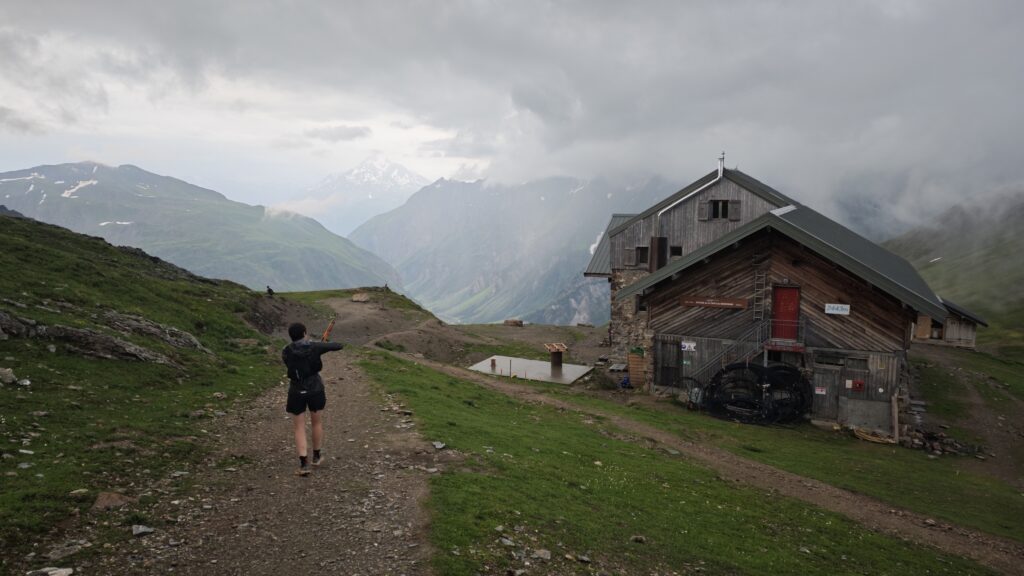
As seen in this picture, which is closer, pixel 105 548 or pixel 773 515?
pixel 105 548

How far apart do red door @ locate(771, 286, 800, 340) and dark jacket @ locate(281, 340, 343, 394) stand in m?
27.3

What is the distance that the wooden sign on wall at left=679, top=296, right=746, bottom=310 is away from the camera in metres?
32.8

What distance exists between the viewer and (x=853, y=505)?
19.1 m

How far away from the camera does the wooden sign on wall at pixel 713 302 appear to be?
108ft

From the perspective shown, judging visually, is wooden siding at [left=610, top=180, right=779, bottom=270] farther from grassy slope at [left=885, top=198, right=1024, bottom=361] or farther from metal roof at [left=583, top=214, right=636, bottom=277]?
grassy slope at [left=885, top=198, right=1024, bottom=361]

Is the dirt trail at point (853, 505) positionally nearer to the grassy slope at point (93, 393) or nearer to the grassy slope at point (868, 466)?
the grassy slope at point (868, 466)

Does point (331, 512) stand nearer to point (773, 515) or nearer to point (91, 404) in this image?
point (91, 404)

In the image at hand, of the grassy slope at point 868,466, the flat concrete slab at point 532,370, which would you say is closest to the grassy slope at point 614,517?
the grassy slope at point 868,466

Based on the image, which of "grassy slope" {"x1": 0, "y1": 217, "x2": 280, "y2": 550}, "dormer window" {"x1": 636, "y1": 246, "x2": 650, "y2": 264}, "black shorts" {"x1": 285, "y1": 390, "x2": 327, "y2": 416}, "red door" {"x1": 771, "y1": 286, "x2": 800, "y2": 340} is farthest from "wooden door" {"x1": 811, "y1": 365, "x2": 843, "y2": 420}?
"grassy slope" {"x1": 0, "y1": 217, "x2": 280, "y2": 550}

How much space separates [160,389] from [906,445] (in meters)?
35.1

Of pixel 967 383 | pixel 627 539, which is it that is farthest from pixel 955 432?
pixel 627 539

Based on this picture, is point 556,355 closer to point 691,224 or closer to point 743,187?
point 691,224

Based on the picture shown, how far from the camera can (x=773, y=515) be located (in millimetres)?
16250

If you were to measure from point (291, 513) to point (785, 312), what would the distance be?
1166 inches
